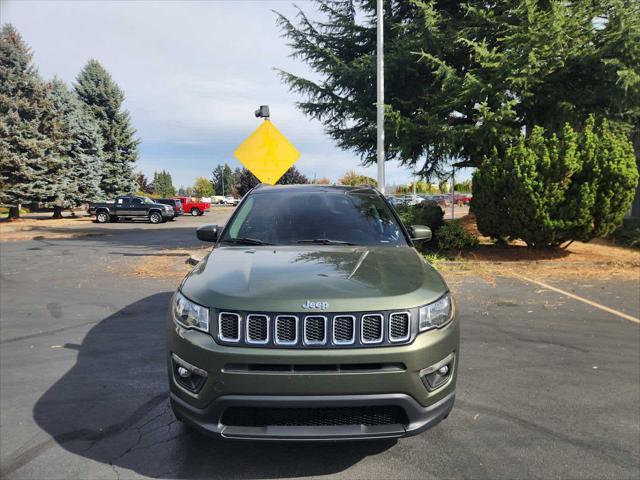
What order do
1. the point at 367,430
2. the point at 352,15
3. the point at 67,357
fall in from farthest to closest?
the point at 352,15
the point at 67,357
the point at 367,430

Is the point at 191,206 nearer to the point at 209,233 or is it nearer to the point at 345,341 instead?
the point at 209,233

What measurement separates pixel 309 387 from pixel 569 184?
412 inches

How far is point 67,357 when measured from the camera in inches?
184

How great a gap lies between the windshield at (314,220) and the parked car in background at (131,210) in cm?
2962

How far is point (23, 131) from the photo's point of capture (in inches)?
1271

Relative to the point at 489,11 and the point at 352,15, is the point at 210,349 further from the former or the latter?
the point at 352,15

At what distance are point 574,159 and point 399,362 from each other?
9954 mm

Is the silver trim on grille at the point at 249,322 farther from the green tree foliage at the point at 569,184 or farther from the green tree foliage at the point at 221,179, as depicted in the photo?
the green tree foliage at the point at 221,179

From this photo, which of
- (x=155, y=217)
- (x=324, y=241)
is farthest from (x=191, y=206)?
→ (x=324, y=241)

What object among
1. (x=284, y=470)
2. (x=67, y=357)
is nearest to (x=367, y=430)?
(x=284, y=470)

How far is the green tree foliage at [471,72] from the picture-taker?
1183 centimetres

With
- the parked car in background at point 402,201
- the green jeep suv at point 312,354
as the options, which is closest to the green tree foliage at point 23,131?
the parked car in background at point 402,201

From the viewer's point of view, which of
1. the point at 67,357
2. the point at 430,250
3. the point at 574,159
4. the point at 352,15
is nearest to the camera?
the point at 67,357

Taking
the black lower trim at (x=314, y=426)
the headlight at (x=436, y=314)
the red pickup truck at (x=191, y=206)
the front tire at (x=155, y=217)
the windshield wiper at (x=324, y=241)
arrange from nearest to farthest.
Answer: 1. the black lower trim at (x=314, y=426)
2. the headlight at (x=436, y=314)
3. the windshield wiper at (x=324, y=241)
4. the front tire at (x=155, y=217)
5. the red pickup truck at (x=191, y=206)
